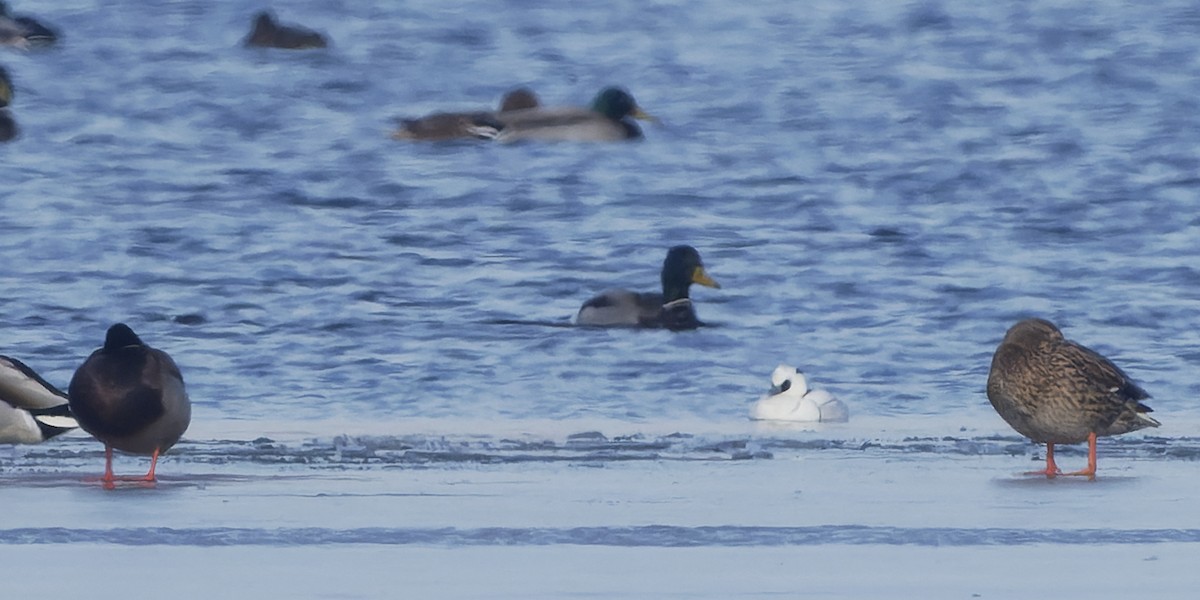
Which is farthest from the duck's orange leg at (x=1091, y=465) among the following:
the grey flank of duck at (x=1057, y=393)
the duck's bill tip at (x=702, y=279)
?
the duck's bill tip at (x=702, y=279)

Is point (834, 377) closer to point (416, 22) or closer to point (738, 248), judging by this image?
point (738, 248)

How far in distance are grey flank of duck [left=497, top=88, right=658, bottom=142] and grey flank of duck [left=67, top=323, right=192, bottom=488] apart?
60.4ft

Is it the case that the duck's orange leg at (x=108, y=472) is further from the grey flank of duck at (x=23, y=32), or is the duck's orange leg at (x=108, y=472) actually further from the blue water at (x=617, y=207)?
the grey flank of duck at (x=23, y=32)

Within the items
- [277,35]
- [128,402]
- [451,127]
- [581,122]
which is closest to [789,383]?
[128,402]

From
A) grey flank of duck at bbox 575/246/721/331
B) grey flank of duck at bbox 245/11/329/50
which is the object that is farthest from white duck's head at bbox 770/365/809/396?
grey flank of duck at bbox 245/11/329/50

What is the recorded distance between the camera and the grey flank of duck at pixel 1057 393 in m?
9.23

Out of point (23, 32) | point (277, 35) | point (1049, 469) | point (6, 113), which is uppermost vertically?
point (1049, 469)

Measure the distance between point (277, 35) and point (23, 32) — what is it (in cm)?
326

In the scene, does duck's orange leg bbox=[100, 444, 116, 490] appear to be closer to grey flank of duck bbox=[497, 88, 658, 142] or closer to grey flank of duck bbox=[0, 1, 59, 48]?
grey flank of duck bbox=[497, 88, 658, 142]

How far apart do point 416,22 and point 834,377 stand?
87.4ft

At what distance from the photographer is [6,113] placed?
27.4 meters

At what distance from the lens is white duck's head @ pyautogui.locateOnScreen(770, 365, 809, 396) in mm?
11781

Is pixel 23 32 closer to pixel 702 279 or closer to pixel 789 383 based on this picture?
pixel 702 279

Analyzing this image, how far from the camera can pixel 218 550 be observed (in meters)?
7.05
